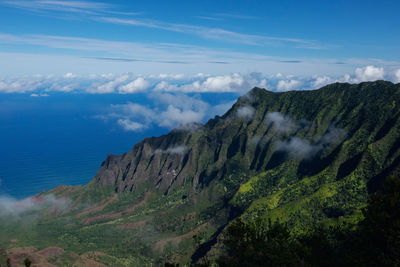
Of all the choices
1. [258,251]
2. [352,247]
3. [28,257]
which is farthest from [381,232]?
[28,257]

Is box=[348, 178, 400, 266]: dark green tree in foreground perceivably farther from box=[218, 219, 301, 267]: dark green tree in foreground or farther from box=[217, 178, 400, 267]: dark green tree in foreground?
box=[218, 219, 301, 267]: dark green tree in foreground

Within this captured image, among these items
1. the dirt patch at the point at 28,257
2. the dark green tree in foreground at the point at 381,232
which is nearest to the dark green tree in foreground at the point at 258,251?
the dark green tree in foreground at the point at 381,232

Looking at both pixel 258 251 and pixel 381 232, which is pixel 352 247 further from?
pixel 258 251

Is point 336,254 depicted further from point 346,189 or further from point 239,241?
point 346,189

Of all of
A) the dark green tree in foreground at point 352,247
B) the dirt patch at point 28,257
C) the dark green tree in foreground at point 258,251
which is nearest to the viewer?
the dark green tree in foreground at point 258,251

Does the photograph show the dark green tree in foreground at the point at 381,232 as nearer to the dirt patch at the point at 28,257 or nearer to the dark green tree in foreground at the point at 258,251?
the dark green tree in foreground at the point at 258,251

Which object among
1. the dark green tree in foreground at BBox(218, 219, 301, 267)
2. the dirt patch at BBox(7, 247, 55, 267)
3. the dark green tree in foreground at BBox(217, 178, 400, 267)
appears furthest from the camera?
the dirt patch at BBox(7, 247, 55, 267)

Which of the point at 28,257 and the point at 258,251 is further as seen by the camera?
the point at 28,257

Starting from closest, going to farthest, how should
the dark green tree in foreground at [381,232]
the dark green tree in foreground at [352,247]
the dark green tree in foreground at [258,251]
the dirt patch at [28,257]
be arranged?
the dark green tree in foreground at [258,251], the dark green tree in foreground at [352,247], the dark green tree in foreground at [381,232], the dirt patch at [28,257]

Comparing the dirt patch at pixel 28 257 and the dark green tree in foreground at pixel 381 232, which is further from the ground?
the dark green tree in foreground at pixel 381 232

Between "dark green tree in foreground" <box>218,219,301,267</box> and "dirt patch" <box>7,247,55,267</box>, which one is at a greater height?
"dark green tree in foreground" <box>218,219,301,267</box>

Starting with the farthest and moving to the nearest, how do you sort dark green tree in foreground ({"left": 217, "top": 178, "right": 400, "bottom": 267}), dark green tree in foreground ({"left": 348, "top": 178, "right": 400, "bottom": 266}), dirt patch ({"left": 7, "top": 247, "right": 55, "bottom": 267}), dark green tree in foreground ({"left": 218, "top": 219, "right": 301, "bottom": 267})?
dirt patch ({"left": 7, "top": 247, "right": 55, "bottom": 267}) → dark green tree in foreground ({"left": 348, "top": 178, "right": 400, "bottom": 266}) → dark green tree in foreground ({"left": 217, "top": 178, "right": 400, "bottom": 267}) → dark green tree in foreground ({"left": 218, "top": 219, "right": 301, "bottom": 267})

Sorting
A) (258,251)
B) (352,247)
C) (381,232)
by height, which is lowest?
(352,247)

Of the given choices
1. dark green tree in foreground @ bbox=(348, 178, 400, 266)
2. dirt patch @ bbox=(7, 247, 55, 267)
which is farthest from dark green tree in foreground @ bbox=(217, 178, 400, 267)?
dirt patch @ bbox=(7, 247, 55, 267)
